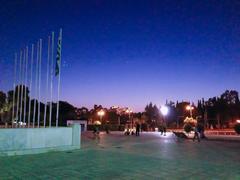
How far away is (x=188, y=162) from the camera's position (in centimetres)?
1292

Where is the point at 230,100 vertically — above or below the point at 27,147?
above

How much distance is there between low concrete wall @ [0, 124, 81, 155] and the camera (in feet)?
48.2

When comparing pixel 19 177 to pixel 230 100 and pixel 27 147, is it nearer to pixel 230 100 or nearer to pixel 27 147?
pixel 27 147

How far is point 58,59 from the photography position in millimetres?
18516

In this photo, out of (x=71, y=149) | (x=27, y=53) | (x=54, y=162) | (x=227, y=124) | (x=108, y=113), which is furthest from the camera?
(x=108, y=113)

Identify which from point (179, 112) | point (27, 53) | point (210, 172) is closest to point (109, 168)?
point (210, 172)

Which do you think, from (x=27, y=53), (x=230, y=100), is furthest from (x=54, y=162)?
(x=230, y=100)

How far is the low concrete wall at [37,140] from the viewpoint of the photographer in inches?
578

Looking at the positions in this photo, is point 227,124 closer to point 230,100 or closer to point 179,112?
point 230,100

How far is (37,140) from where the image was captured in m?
16.0

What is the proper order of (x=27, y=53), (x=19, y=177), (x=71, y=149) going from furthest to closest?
1. (x=27, y=53)
2. (x=71, y=149)
3. (x=19, y=177)

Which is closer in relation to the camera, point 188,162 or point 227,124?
point 188,162

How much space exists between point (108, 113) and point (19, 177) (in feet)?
307

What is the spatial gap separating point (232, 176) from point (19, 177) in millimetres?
6616
